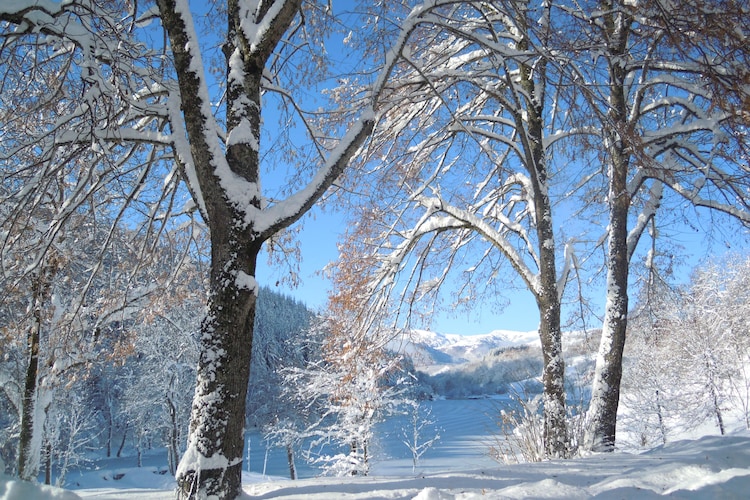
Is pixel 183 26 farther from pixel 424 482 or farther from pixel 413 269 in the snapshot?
pixel 413 269

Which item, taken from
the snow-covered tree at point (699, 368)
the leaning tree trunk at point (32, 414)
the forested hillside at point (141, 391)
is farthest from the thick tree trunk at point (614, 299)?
the snow-covered tree at point (699, 368)

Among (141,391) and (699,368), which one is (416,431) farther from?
(141,391)

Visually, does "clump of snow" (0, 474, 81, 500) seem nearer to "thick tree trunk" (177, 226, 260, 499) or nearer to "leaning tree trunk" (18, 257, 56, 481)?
"thick tree trunk" (177, 226, 260, 499)

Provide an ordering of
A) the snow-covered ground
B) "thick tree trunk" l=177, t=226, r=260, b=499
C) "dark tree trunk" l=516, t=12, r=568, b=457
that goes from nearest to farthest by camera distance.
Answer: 1. the snow-covered ground
2. "thick tree trunk" l=177, t=226, r=260, b=499
3. "dark tree trunk" l=516, t=12, r=568, b=457

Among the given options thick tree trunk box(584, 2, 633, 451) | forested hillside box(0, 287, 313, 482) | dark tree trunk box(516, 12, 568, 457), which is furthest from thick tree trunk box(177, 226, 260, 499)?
forested hillside box(0, 287, 313, 482)

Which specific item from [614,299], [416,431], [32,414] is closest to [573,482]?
[614,299]

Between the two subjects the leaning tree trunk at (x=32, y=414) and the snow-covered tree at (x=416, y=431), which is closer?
the leaning tree trunk at (x=32, y=414)

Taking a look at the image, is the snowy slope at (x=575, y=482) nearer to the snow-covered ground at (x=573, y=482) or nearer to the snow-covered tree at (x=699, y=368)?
the snow-covered ground at (x=573, y=482)

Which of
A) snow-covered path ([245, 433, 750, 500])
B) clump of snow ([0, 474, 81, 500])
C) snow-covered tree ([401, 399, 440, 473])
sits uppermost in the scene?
clump of snow ([0, 474, 81, 500])

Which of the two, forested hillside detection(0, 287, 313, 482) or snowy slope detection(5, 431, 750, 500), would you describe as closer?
snowy slope detection(5, 431, 750, 500)

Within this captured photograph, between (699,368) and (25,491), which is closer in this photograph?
(25,491)

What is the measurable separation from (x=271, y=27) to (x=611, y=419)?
5701 mm

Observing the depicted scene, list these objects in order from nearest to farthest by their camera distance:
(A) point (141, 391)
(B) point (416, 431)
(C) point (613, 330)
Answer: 1. (C) point (613, 330)
2. (B) point (416, 431)
3. (A) point (141, 391)

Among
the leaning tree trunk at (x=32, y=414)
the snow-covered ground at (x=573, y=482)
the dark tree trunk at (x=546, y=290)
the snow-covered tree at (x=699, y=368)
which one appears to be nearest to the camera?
the snow-covered ground at (x=573, y=482)
